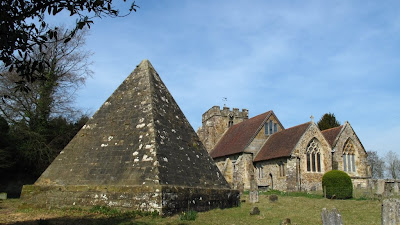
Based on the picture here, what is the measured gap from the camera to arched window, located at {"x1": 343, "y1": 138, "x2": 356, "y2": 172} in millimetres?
33438

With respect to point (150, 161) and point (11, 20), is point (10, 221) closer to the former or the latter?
point (150, 161)

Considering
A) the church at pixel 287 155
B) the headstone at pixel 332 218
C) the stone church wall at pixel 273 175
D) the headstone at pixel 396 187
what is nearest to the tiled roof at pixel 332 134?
the church at pixel 287 155

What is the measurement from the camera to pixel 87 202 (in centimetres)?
928

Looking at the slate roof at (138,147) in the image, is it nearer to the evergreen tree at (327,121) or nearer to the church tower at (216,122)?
the church tower at (216,122)

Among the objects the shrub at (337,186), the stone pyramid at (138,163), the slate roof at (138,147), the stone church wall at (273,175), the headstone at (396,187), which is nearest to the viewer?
the stone pyramid at (138,163)

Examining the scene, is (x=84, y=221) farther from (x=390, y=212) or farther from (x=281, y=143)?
(x=281, y=143)

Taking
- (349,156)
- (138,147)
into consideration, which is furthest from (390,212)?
(349,156)

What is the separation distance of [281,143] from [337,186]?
11149 mm

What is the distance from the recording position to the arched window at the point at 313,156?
101 ft

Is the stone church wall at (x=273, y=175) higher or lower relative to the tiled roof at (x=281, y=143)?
lower

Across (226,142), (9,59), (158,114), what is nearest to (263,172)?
(226,142)

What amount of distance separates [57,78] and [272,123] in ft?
74.9

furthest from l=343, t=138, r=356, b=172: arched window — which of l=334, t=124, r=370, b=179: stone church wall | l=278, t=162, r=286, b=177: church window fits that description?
l=278, t=162, r=286, b=177: church window

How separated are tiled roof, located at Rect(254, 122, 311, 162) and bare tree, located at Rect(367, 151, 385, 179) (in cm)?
4259
